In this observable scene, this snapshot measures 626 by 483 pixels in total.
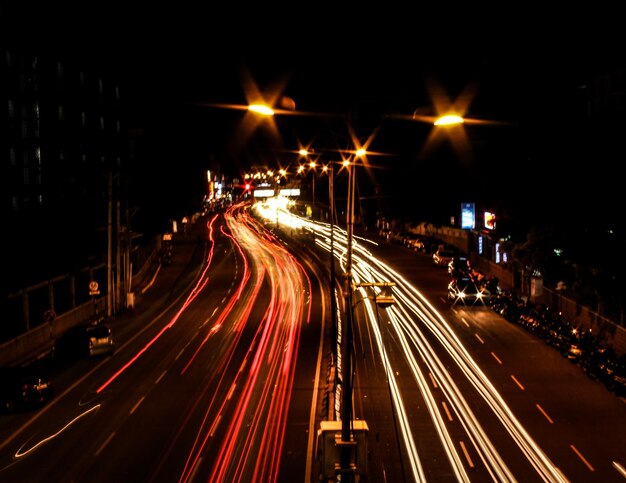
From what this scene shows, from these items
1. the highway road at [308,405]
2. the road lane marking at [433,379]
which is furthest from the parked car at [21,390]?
the road lane marking at [433,379]

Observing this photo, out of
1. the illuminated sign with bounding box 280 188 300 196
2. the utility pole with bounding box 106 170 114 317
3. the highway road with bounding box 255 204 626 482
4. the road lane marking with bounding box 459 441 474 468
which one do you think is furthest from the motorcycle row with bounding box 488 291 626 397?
the illuminated sign with bounding box 280 188 300 196

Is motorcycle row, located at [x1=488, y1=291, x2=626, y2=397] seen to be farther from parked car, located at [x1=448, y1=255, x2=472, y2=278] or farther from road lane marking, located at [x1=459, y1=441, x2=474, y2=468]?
parked car, located at [x1=448, y1=255, x2=472, y2=278]

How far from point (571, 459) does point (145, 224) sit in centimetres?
5134

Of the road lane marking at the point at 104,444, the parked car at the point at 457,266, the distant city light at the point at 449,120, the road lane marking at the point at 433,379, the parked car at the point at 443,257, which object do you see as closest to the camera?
the distant city light at the point at 449,120

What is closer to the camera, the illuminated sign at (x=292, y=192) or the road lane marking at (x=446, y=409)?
the road lane marking at (x=446, y=409)

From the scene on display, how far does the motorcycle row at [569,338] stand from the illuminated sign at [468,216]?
1769 centimetres

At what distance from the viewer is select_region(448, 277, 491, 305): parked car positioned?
1612 inches

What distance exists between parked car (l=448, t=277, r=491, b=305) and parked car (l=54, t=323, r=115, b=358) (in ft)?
66.2

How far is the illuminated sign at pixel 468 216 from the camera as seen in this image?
191 feet

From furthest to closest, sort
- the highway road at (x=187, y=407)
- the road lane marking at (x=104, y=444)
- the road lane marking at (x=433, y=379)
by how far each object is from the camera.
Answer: the road lane marking at (x=433, y=379)
the road lane marking at (x=104, y=444)
the highway road at (x=187, y=407)

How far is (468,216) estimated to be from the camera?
192 feet

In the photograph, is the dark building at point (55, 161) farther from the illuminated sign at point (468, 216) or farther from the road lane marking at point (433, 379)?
the illuminated sign at point (468, 216)

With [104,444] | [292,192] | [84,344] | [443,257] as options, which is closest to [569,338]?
[104,444]

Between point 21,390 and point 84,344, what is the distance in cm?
711
